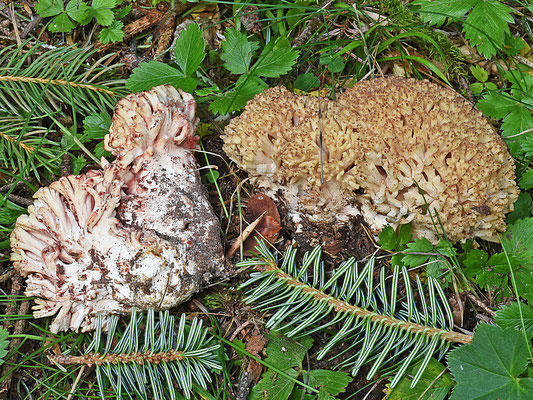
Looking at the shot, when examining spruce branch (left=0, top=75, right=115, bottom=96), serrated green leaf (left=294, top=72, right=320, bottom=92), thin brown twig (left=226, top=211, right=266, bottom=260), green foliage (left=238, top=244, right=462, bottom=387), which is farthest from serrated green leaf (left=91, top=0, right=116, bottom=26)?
green foliage (left=238, top=244, right=462, bottom=387)

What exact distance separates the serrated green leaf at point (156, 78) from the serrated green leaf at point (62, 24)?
0.72m

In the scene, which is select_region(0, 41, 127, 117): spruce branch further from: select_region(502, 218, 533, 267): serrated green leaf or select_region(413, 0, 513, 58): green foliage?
select_region(502, 218, 533, 267): serrated green leaf

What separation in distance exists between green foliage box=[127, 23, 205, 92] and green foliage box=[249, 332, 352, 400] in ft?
5.59

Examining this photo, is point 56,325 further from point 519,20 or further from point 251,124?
point 519,20

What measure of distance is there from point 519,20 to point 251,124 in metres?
2.15

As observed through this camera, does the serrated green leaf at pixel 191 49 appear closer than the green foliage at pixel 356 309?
No

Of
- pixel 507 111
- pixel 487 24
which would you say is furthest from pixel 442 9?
pixel 507 111

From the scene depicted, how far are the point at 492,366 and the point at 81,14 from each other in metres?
3.40

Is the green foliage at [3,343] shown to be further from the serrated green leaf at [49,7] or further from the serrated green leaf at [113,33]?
the serrated green leaf at [49,7]

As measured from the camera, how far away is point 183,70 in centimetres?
329

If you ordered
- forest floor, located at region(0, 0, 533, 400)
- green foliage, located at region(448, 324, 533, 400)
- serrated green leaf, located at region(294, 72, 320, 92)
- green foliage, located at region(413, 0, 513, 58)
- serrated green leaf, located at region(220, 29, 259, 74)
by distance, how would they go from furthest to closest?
1. serrated green leaf, located at region(294, 72, 320, 92)
2. serrated green leaf, located at region(220, 29, 259, 74)
3. green foliage, located at region(413, 0, 513, 58)
4. forest floor, located at region(0, 0, 533, 400)
5. green foliage, located at region(448, 324, 533, 400)

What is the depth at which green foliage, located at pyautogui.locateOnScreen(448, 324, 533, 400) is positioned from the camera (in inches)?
92.0

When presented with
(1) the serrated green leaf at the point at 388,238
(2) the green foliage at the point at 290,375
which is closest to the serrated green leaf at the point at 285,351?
(2) the green foliage at the point at 290,375

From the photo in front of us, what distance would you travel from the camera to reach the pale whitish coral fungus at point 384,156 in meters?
2.76
